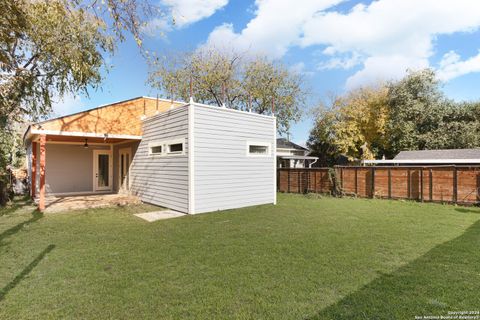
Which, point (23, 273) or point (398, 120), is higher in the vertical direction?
point (398, 120)

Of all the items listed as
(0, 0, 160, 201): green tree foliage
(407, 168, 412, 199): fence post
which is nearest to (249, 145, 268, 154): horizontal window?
(0, 0, 160, 201): green tree foliage

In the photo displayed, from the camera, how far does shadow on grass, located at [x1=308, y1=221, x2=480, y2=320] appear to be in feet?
9.09

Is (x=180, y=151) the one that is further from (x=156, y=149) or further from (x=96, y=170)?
(x=96, y=170)

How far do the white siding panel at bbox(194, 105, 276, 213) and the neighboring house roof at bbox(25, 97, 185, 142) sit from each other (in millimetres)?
4020

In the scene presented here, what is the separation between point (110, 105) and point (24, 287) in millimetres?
8405

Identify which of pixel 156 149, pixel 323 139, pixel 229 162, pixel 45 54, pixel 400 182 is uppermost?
pixel 45 54

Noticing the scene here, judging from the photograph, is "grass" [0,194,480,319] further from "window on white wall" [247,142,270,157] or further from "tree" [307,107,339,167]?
"tree" [307,107,339,167]

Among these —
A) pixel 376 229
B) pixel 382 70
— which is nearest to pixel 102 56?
pixel 376 229

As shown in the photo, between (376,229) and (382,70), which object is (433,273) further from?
(382,70)

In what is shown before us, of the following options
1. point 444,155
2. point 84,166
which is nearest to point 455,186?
point 444,155

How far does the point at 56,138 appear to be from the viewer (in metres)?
12.3

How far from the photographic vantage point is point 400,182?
1145cm

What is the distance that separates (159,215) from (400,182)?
31.8 ft

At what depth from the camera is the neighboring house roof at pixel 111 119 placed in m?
9.34
